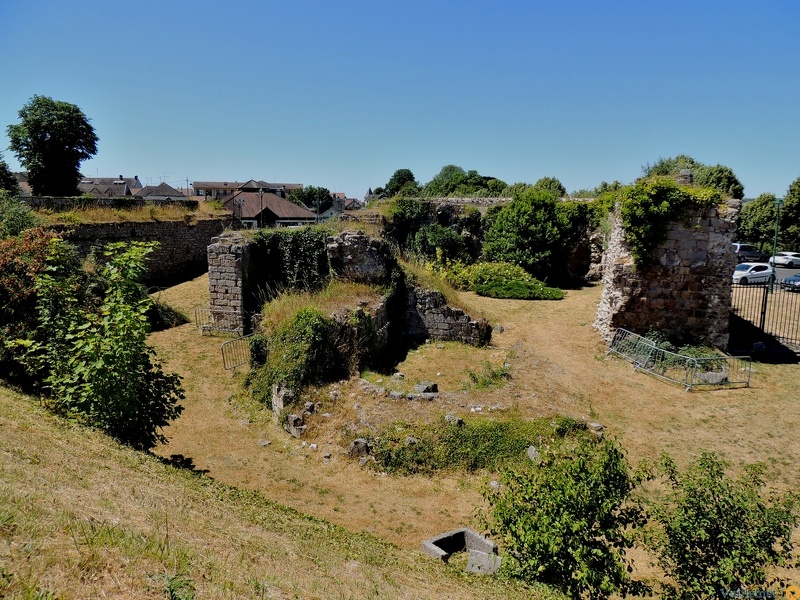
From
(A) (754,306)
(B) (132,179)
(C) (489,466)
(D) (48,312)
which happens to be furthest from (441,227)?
(B) (132,179)

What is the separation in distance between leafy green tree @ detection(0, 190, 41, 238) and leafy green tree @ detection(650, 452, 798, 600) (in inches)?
660

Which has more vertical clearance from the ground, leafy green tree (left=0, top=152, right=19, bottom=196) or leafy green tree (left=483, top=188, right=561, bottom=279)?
leafy green tree (left=0, top=152, right=19, bottom=196)

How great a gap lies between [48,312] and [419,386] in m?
7.02

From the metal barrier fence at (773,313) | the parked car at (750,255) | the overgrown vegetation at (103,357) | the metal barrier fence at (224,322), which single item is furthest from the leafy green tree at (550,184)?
the overgrown vegetation at (103,357)

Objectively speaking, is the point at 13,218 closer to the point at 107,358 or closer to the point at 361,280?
the point at 361,280

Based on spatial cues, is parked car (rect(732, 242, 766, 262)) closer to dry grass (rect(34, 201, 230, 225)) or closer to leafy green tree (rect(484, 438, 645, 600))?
dry grass (rect(34, 201, 230, 225))

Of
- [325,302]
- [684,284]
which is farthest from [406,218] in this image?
[684,284]

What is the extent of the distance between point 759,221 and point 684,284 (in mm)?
25623

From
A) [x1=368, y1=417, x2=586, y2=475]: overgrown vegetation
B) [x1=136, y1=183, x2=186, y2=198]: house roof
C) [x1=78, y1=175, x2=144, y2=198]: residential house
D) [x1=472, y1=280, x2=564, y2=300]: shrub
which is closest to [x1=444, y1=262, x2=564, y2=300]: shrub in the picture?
[x1=472, y1=280, x2=564, y2=300]: shrub

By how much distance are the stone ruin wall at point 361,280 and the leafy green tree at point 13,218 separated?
5.61m

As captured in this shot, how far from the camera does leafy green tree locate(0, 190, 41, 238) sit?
14.9 m

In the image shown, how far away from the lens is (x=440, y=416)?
31.4 ft

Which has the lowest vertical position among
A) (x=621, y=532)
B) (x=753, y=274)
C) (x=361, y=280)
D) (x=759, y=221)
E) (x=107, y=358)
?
(x=621, y=532)

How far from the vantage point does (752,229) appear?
3519cm
